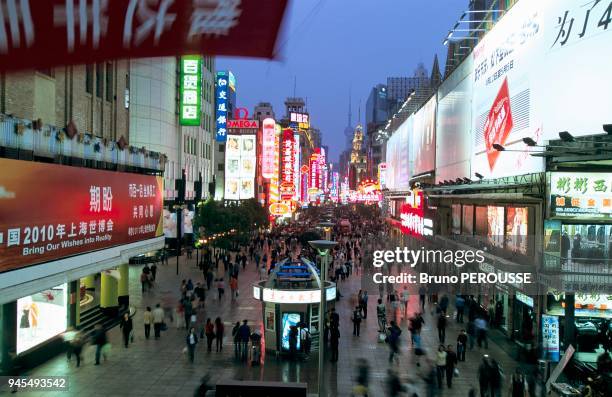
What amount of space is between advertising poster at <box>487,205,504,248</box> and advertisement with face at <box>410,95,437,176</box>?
1563 cm

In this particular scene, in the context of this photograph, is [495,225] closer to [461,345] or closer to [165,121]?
[461,345]

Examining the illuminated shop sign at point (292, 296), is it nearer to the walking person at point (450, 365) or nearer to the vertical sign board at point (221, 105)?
the walking person at point (450, 365)

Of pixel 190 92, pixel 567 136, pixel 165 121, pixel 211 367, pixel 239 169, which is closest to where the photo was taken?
pixel 567 136

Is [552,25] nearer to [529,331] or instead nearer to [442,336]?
[529,331]

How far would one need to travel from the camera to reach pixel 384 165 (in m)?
77.3

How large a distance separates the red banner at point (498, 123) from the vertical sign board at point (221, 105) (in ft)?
126

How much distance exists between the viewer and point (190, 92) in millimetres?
45219

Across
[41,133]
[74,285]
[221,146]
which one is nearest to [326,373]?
[74,285]

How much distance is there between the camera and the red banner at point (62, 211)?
1274 centimetres

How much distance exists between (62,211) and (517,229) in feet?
50.5

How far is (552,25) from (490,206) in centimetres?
892

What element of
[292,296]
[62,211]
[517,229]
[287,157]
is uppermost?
[287,157]

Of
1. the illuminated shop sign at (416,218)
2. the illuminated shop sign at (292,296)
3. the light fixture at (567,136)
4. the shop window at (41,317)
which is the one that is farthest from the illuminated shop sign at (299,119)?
the light fixture at (567,136)

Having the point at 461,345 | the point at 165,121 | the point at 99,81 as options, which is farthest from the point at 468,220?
the point at 165,121
